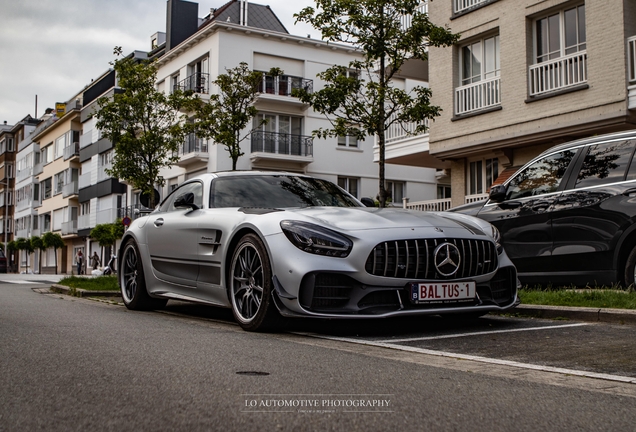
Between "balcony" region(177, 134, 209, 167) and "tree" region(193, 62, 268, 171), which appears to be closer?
"tree" region(193, 62, 268, 171)

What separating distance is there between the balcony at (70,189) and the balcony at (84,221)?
302 cm

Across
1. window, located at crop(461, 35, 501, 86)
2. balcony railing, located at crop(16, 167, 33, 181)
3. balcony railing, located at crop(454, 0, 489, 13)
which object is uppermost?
balcony railing, located at crop(16, 167, 33, 181)

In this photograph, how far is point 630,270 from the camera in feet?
26.2

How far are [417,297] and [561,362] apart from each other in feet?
4.57

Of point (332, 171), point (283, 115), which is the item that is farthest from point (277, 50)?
point (332, 171)

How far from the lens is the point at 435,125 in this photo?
21.9 m

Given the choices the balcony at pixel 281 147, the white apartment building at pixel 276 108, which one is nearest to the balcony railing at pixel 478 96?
the white apartment building at pixel 276 108

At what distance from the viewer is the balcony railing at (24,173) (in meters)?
76.0

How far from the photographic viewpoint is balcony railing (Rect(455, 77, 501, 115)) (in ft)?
65.6

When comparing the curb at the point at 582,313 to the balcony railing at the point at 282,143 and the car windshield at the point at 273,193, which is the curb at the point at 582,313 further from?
the balcony railing at the point at 282,143

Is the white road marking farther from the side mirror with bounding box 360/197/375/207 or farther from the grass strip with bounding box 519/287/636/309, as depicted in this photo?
the grass strip with bounding box 519/287/636/309

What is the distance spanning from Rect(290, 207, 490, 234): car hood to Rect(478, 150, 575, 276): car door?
89.7 inches

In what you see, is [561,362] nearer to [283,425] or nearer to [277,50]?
[283,425]

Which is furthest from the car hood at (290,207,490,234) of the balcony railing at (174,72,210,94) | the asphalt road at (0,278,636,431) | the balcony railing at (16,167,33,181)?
the balcony railing at (16,167,33,181)
